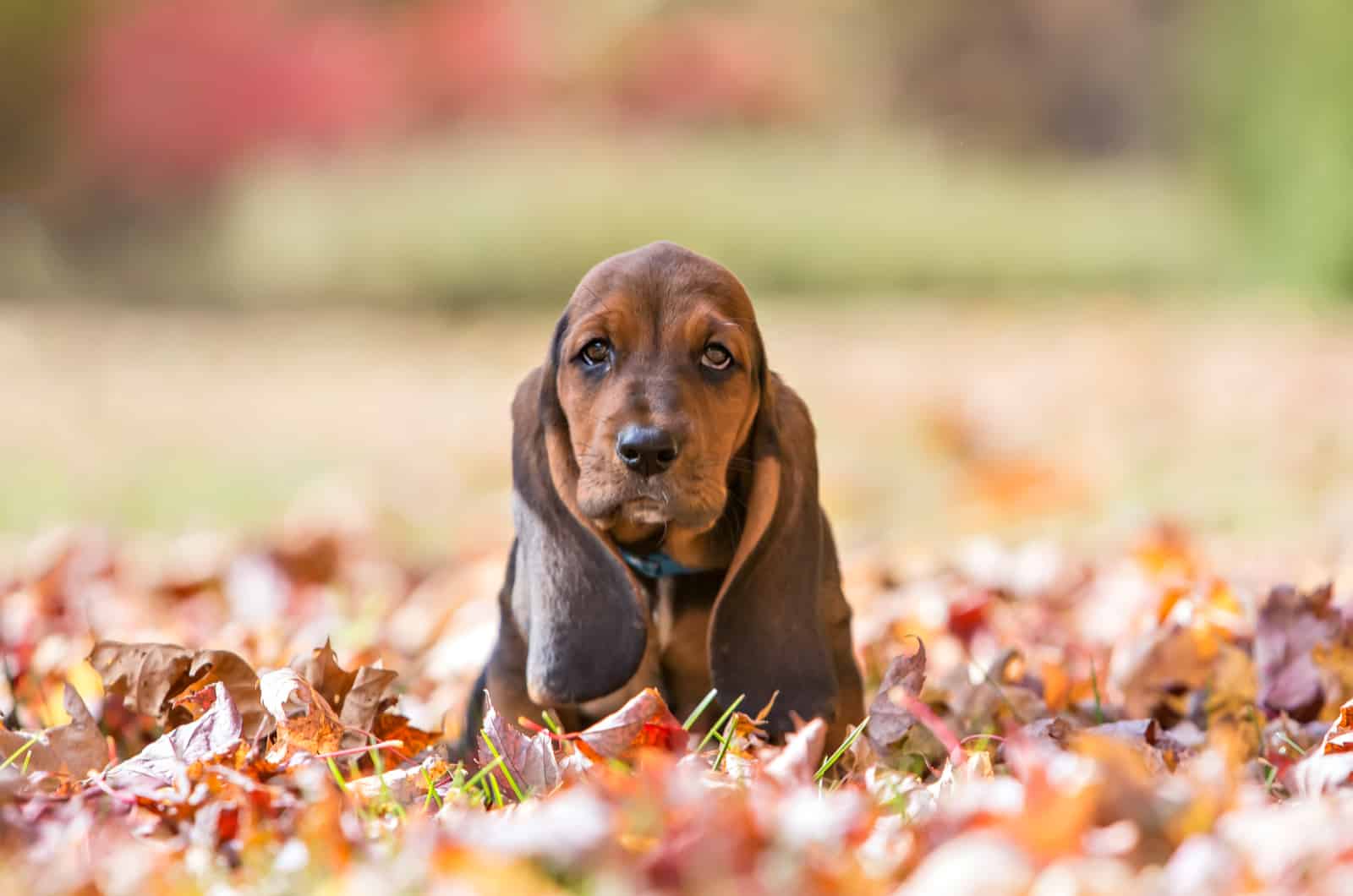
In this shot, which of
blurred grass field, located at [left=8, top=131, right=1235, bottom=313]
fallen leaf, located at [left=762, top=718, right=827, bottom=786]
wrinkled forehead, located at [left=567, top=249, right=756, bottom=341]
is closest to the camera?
fallen leaf, located at [left=762, top=718, right=827, bottom=786]

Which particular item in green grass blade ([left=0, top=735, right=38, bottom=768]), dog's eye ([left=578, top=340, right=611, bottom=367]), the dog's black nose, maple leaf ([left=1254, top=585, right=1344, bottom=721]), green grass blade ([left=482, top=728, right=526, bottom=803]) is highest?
dog's eye ([left=578, top=340, right=611, bottom=367])

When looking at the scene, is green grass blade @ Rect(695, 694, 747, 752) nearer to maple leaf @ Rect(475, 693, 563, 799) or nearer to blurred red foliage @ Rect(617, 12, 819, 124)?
maple leaf @ Rect(475, 693, 563, 799)

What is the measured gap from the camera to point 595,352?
3.30m

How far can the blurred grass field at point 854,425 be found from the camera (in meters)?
7.59

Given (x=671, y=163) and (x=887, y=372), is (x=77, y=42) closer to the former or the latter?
(x=671, y=163)

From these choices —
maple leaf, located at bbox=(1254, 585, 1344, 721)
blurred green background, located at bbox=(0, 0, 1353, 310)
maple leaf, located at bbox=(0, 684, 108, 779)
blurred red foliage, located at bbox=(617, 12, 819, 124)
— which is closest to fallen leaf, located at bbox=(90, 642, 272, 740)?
maple leaf, located at bbox=(0, 684, 108, 779)

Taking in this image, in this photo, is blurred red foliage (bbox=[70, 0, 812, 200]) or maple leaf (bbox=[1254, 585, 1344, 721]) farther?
blurred red foliage (bbox=[70, 0, 812, 200])

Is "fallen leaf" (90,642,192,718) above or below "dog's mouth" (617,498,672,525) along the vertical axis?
below

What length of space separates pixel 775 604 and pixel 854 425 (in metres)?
5.86

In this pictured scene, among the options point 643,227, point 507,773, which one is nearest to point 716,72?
Answer: point 643,227

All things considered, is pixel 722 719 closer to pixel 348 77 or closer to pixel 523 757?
pixel 523 757

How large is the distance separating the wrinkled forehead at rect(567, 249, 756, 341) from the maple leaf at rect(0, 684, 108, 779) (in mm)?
1200

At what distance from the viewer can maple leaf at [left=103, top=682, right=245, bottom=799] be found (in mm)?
2686

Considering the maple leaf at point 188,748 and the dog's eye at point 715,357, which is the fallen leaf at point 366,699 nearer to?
the maple leaf at point 188,748
